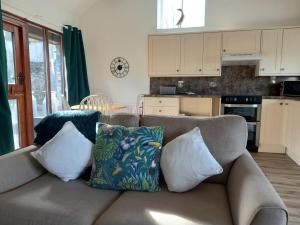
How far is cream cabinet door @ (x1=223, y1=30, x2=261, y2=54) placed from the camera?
12.4ft

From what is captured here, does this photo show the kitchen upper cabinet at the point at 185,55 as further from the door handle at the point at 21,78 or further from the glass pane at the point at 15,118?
the glass pane at the point at 15,118

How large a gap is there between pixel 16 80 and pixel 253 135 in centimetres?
383

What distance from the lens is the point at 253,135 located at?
3777mm

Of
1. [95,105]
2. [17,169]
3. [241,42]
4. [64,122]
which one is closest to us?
[17,169]

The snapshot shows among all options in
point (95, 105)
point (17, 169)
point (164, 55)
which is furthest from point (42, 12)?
point (17, 169)

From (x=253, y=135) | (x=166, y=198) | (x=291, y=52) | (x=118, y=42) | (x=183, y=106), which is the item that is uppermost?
(x=118, y=42)

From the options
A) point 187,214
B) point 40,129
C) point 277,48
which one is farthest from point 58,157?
point 277,48

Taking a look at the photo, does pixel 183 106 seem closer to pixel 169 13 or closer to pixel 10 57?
pixel 169 13

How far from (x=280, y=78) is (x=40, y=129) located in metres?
4.06

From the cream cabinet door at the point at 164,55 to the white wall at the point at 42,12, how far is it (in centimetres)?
169

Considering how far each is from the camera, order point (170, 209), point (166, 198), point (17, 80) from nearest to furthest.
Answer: point (170, 209)
point (166, 198)
point (17, 80)

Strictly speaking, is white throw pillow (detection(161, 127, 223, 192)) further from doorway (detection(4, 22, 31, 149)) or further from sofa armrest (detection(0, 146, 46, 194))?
doorway (detection(4, 22, 31, 149))

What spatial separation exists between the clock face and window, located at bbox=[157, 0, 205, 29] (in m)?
1.01

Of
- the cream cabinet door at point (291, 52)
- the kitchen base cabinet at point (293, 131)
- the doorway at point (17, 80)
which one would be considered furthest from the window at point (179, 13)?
the doorway at point (17, 80)
